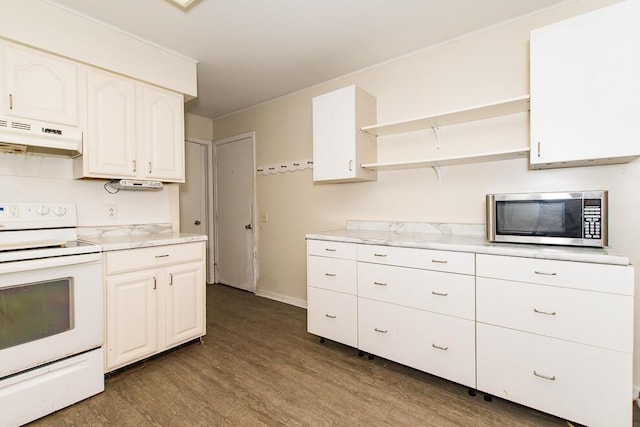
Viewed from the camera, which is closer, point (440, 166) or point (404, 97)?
point (440, 166)

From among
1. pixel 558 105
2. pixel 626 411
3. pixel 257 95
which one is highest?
pixel 257 95

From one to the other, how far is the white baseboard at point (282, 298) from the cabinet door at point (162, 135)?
1.83 metres

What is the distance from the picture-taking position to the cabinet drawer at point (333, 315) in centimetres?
226

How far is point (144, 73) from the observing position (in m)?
2.33

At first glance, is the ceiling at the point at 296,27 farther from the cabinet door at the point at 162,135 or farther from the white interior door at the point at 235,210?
the white interior door at the point at 235,210

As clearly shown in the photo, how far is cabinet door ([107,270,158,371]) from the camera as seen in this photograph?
1.92 meters

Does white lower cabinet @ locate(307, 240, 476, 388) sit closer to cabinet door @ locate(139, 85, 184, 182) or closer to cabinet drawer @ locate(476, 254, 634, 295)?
cabinet drawer @ locate(476, 254, 634, 295)

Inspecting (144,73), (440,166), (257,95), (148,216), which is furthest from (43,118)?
(440,166)

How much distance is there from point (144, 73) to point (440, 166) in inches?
98.7

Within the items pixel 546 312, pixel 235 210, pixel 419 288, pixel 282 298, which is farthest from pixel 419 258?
pixel 235 210

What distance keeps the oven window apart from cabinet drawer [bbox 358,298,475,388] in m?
1.88

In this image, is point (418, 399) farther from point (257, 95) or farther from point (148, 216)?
point (257, 95)

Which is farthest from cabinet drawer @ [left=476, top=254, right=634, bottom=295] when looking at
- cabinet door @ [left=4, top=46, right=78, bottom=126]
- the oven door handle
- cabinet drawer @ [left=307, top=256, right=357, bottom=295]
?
cabinet door @ [left=4, top=46, right=78, bottom=126]

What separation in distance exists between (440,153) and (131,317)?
2.63 meters
